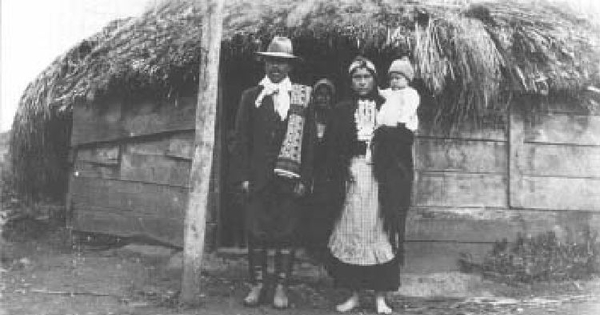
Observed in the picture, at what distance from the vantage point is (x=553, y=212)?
5234mm

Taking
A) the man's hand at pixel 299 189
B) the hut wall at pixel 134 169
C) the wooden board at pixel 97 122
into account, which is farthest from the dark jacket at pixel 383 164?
the wooden board at pixel 97 122

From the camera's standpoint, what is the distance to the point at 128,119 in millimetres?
5848

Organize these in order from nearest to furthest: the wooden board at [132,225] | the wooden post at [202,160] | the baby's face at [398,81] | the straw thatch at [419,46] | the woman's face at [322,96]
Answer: the wooden post at [202,160] → the baby's face at [398,81] → the woman's face at [322,96] → the straw thatch at [419,46] → the wooden board at [132,225]

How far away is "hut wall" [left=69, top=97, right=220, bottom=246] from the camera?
5.44 m

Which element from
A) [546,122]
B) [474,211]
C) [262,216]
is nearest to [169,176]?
[262,216]

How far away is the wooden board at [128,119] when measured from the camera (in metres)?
5.45

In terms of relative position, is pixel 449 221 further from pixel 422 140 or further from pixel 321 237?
pixel 321 237

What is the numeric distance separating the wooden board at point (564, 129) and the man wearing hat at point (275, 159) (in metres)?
2.27

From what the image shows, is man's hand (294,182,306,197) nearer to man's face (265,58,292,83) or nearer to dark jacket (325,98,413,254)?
dark jacket (325,98,413,254)

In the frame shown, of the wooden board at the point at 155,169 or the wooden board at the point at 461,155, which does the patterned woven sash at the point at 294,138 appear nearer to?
the wooden board at the point at 461,155

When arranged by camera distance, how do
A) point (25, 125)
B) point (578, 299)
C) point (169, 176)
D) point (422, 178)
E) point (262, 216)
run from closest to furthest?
1. point (262, 216)
2. point (578, 299)
3. point (422, 178)
4. point (169, 176)
5. point (25, 125)

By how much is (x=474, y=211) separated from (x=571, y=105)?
4.21ft

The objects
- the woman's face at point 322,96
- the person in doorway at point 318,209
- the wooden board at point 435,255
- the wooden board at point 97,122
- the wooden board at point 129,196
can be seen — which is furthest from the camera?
the wooden board at point 97,122

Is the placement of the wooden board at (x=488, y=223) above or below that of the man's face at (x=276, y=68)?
below
